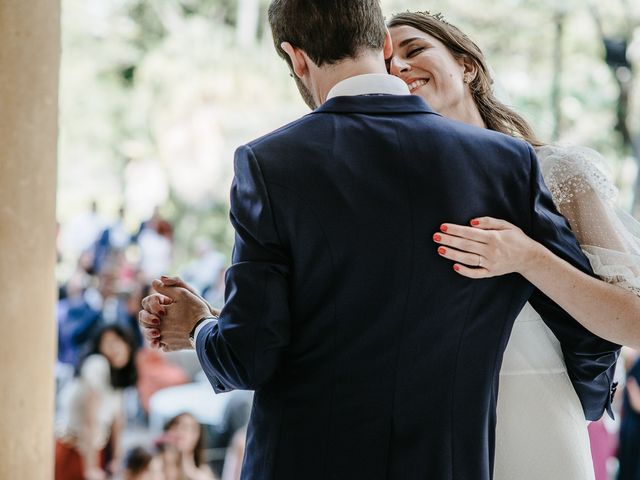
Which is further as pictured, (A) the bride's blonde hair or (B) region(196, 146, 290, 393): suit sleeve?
(A) the bride's blonde hair

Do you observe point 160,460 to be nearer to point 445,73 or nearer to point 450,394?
point 445,73

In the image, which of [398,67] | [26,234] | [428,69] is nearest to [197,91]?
[26,234]

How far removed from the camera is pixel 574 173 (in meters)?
2.42

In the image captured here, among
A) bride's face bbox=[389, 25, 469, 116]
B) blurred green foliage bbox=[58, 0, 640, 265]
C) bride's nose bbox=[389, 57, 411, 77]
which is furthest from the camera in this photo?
blurred green foliage bbox=[58, 0, 640, 265]

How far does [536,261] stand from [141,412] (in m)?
6.70

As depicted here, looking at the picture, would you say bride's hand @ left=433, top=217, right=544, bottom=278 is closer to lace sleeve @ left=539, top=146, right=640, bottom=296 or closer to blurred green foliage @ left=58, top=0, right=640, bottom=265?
lace sleeve @ left=539, top=146, right=640, bottom=296

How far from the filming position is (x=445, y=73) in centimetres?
268

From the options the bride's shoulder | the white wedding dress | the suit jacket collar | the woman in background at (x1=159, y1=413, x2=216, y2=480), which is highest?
the suit jacket collar

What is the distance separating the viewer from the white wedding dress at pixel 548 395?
7.89 feet

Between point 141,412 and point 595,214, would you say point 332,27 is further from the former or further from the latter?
point 141,412

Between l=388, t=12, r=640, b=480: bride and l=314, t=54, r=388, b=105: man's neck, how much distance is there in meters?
0.27

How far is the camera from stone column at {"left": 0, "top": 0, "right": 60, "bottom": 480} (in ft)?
9.04

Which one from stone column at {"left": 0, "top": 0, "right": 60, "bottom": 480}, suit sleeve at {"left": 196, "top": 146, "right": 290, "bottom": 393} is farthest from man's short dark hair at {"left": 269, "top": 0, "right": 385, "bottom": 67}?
stone column at {"left": 0, "top": 0, "right": 60, "bottom": 480}

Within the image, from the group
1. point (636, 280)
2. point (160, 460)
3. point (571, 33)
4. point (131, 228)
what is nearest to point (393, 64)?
point (636, 280)
